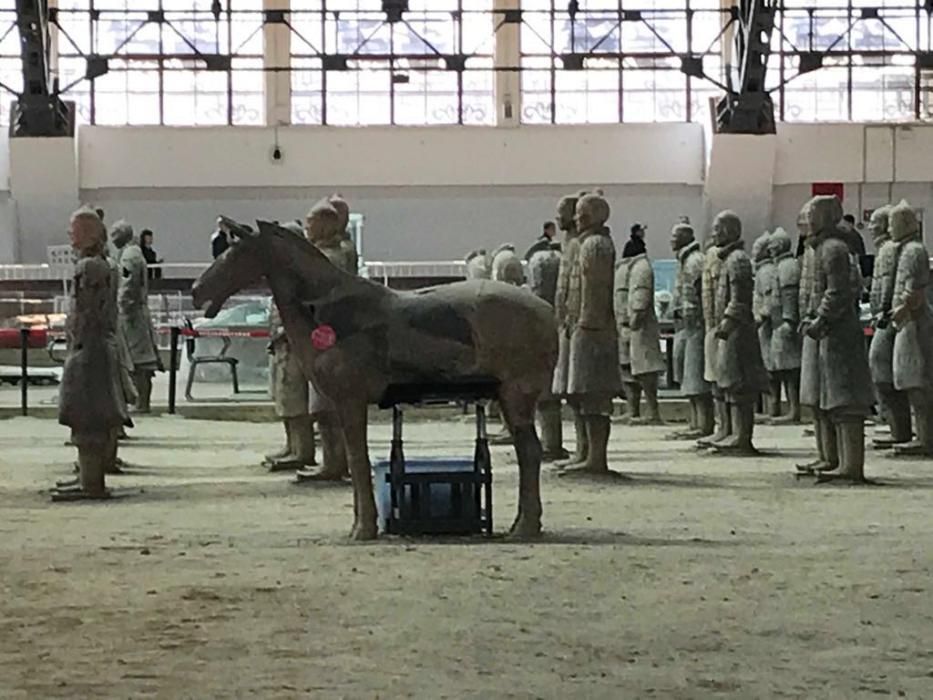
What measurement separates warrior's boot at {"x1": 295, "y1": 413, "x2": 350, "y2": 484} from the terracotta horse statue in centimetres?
309

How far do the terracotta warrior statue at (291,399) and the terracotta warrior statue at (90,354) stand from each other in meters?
1.64

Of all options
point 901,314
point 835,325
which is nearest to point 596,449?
point 835,325

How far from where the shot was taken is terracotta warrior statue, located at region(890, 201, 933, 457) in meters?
13.1

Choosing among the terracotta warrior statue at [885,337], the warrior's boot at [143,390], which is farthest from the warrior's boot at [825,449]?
the warrior's boot at [143,390]

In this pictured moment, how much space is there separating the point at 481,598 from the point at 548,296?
26.0 ft

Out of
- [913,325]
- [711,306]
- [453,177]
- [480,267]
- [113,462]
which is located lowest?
[113,462]

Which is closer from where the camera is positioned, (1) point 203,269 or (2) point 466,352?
(2) point 466,352

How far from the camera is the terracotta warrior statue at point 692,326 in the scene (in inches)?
618

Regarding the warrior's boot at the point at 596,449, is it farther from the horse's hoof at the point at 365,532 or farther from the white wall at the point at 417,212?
the white wall at the point at 417,212

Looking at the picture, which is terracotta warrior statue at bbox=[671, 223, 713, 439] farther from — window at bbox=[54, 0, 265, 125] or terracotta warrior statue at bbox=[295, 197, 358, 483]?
window at bbox=[54, 0, 265, 125]

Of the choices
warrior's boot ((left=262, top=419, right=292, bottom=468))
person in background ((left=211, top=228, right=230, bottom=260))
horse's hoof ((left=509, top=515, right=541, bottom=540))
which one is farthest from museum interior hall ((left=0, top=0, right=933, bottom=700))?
person in background ((left=211, top=228, right=230, bottom=260))

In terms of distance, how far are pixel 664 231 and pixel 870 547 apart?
2020 cm

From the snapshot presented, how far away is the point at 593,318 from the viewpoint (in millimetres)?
11969

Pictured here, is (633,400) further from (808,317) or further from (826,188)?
(826,188)
